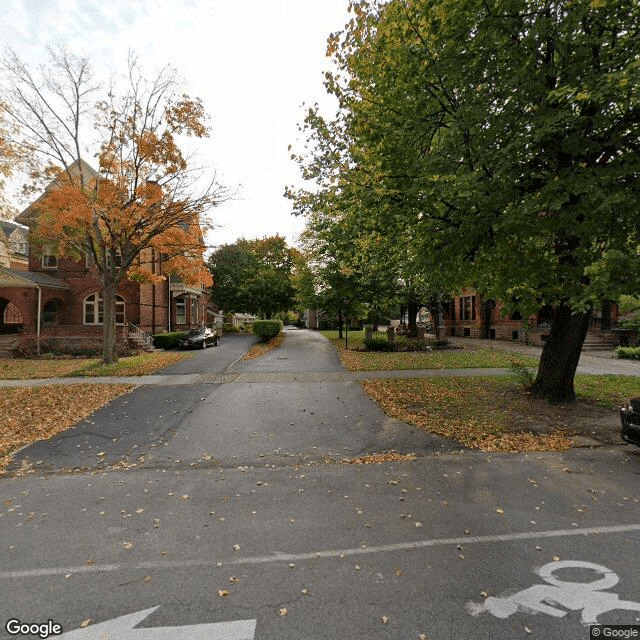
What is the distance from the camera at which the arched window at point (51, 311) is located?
25.2 metres

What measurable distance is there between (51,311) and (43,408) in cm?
1987

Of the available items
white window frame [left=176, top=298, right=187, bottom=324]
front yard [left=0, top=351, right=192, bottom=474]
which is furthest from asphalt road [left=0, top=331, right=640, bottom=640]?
white window frame [left=176, top=298, right=187, bottom=324]

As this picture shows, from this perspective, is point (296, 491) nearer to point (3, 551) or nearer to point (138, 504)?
point (138, 504)

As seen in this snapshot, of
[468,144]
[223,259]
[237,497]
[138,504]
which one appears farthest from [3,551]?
[223,259]

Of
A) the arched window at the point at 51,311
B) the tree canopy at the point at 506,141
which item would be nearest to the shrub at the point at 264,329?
the arched window at the point at 51,311

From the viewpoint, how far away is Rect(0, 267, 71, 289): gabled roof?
69.9ft

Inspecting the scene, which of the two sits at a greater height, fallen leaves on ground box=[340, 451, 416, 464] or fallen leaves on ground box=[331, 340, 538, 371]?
fallen leaves on ground box=[331, 340, 538, 371]

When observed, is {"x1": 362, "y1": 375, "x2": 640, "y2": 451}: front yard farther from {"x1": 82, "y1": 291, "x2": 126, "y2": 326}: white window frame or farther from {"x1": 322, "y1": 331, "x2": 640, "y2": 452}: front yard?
{"x1": 82, "y1": 291, "x2": 126, "y2": 326}: white window frame

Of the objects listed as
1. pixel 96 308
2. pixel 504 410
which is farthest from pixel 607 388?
pixel 96 308

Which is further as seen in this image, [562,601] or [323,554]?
[323,554]

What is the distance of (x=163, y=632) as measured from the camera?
2.71 metres

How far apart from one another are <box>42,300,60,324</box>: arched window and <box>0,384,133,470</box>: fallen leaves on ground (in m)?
16.1

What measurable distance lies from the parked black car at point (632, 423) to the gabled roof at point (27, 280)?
87.8ft

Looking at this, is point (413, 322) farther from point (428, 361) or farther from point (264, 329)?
point (264, 329)
